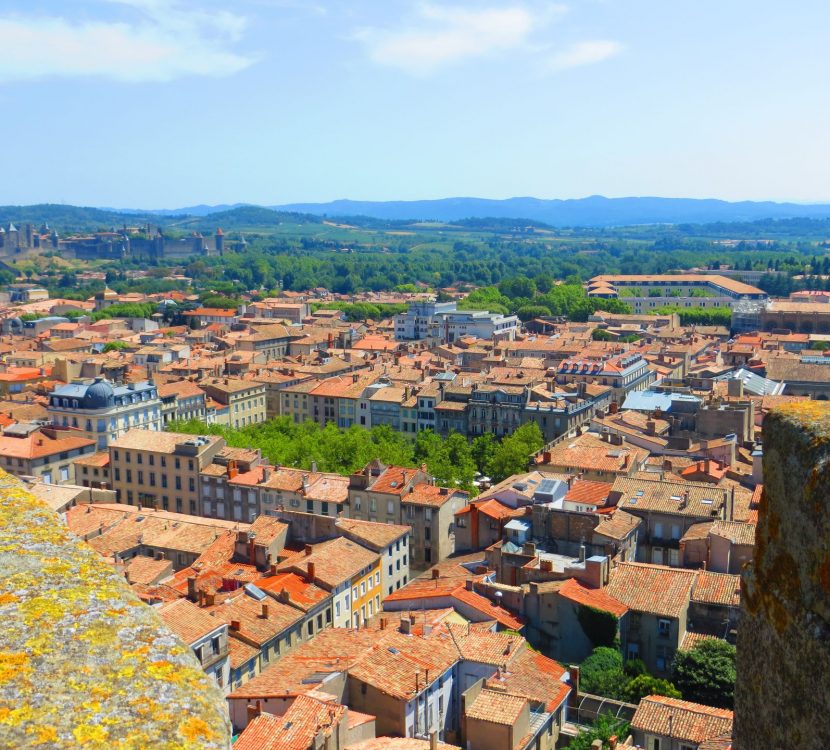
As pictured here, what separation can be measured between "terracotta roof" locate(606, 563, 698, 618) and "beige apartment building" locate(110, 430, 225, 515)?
27.4 meters

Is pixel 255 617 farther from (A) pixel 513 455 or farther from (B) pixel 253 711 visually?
(A) pixel 513 455

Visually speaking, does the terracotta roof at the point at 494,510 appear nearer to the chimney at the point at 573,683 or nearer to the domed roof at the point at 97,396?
the chimney at the point at 573,683

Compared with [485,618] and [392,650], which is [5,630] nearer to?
[392,650]

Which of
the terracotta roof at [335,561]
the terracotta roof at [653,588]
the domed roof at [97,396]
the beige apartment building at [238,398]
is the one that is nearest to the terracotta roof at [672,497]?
the terracotta roof at [653,588]

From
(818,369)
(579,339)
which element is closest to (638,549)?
(818,369)

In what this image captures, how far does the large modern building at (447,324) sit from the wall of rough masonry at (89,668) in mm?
119214

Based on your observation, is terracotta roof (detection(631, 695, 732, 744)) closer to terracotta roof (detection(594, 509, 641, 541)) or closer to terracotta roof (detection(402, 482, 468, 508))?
terracotta roof (detection(594, 509, 641, 541))

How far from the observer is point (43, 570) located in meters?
4.50

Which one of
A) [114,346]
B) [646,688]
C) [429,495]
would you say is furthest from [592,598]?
[114,346]

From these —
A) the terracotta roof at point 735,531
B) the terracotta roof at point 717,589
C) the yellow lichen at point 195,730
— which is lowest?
the terracotta roof at point 717,589

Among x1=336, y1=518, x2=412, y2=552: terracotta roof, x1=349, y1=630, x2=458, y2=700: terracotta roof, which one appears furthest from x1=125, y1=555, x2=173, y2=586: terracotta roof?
x1=349, y1=630, x2=458, y2=700: terracotta roof

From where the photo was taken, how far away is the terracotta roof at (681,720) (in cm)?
2464

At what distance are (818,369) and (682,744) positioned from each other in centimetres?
6471

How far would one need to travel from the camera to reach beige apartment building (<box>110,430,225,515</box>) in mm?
53750
